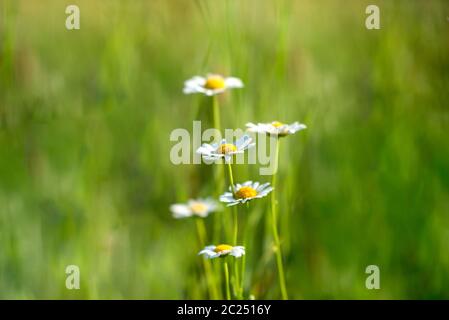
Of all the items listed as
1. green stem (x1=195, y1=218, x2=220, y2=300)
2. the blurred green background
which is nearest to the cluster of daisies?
green stem (x1=195, y1=218, x2=220, y2=300)

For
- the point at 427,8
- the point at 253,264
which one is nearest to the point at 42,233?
the point at 253,264

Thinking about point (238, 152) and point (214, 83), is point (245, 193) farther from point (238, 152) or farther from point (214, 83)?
point (214, 83)

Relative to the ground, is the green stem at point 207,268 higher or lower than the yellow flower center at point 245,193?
lower

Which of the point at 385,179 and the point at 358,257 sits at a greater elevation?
the point at 385,179

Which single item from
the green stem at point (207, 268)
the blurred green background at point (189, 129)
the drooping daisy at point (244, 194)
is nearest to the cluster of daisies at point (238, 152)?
the drooping daisy at point (244, 194)

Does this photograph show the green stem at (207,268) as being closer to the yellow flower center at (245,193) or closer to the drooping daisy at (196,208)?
the drooping daisy at (196,208)

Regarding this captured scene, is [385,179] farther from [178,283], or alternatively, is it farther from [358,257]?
[178,283]

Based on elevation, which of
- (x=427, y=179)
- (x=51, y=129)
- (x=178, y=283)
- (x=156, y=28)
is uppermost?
(x=156, y=28)
